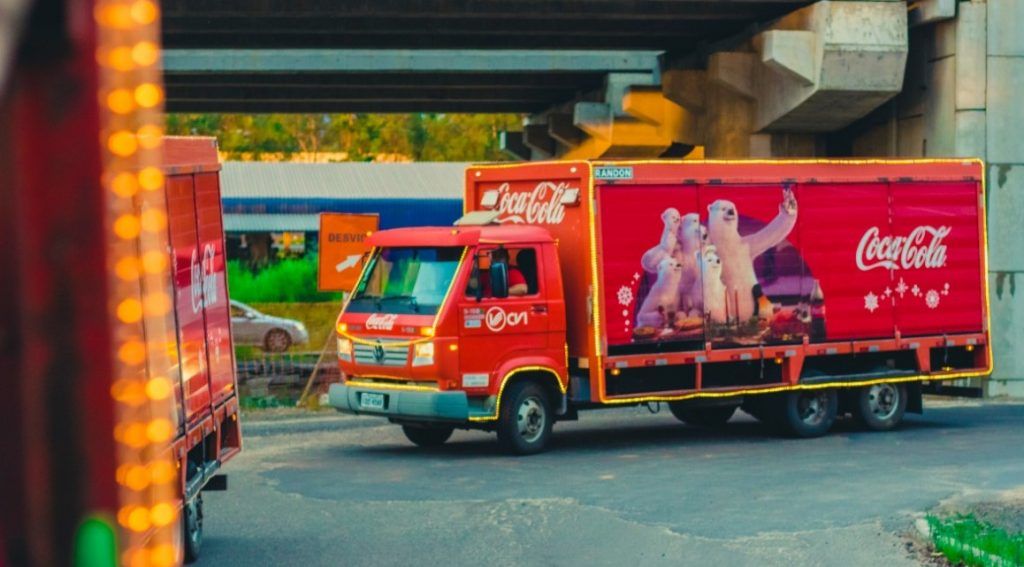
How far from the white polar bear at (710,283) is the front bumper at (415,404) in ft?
9.72

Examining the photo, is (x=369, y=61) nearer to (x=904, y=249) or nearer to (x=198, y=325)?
(x=904, y=249)

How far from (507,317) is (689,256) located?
2193 millimetres

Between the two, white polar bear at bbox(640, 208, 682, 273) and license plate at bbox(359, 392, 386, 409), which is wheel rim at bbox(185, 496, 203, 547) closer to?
license plate at bbox(359, 392, 386, 409)

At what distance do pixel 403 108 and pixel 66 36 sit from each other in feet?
133

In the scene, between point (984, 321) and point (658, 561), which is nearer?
point (658, 561)

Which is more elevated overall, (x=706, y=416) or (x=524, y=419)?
(x=524, y=419)

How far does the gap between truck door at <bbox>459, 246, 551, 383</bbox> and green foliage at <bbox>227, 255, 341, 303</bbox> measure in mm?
23961

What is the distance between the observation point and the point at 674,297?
17.7 meters

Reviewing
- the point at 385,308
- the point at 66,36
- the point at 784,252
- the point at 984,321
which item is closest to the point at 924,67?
the point at 984,321

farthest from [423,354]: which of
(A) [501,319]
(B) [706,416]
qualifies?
(B) [706,416]

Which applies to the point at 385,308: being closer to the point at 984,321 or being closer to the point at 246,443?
the point at 246,443

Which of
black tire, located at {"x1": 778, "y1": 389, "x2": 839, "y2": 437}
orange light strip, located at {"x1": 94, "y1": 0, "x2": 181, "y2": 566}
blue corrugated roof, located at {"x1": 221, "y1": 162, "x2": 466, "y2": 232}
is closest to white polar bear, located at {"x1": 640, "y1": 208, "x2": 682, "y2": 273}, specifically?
black tire, located at {"x1": 778, "y1": 389, "x2": 839, "y2": 437}

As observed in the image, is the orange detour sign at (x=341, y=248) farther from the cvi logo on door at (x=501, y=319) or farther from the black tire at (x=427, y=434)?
the cvi logo on door at (x=501, y=319)

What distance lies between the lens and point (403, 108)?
4225cm
